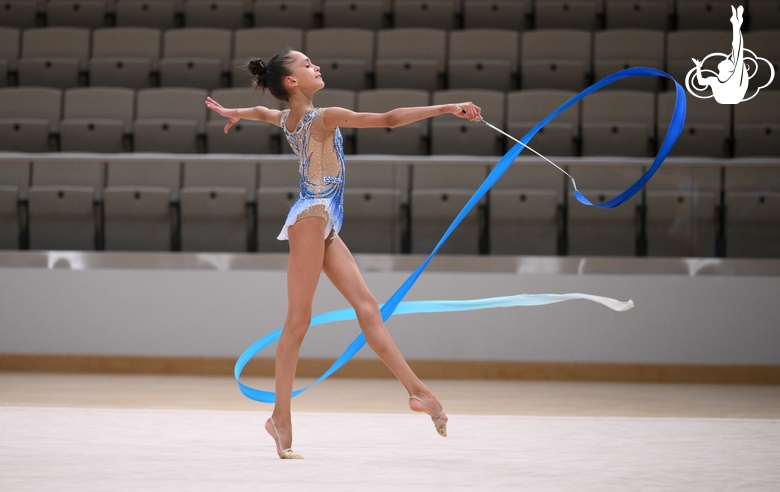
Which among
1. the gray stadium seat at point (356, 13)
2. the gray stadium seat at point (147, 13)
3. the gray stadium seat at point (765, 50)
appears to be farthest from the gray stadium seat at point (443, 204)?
the gray stadium seat at point (147, 13)

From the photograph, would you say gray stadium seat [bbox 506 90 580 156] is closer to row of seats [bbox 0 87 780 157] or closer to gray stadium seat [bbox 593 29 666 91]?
row of seats [bbox 0 87 780 157]

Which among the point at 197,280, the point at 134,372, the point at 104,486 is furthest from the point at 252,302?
the point at 104,486

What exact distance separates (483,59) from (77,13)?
11.2 feet

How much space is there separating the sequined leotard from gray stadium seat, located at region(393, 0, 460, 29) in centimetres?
468

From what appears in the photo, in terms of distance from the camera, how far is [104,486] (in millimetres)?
2297

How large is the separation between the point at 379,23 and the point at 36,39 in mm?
2690

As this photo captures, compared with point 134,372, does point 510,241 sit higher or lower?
higher

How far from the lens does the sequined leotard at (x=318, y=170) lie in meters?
2.77

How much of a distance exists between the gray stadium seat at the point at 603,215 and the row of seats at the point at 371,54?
1599 millimetres

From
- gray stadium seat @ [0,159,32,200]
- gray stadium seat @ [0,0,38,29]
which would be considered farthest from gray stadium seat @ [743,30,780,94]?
gray stadium seat @ [0,0,38,29]

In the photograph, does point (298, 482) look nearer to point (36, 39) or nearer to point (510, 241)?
point (510, 241)

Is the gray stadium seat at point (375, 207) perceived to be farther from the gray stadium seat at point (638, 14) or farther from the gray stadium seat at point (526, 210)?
the gray stadium seat at point (638, 14)

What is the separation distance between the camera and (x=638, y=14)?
7086 mm

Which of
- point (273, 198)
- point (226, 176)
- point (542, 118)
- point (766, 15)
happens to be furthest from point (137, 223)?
point (766, 15)
